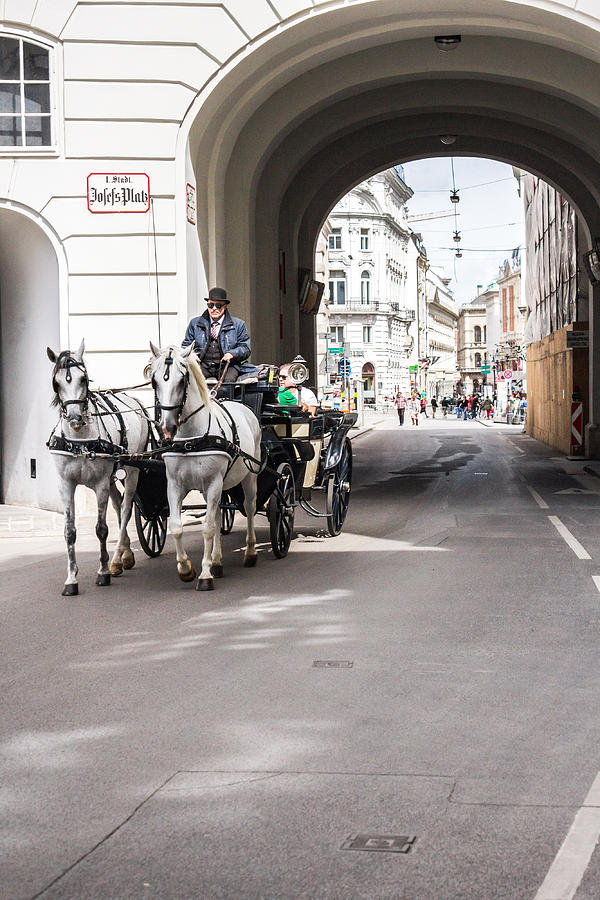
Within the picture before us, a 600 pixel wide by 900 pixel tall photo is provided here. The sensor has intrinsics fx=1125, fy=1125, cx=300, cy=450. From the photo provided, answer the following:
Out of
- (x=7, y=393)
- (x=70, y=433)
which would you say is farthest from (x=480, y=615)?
(x=7, y=393)

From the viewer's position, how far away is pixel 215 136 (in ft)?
54.1

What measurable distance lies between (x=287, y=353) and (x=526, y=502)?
7781 mm

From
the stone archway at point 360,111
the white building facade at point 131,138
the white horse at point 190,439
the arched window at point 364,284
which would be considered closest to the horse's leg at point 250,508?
the white horse at point 190,439

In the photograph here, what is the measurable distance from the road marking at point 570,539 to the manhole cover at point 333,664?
493cm

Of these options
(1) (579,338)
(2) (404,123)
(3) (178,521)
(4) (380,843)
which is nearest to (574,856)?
(4) (380,843)

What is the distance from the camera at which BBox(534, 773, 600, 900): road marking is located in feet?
11.9

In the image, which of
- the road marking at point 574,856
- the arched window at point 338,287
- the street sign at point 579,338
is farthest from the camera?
the arched window at point 338,287

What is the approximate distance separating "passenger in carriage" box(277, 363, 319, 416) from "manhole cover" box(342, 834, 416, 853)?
351 inches

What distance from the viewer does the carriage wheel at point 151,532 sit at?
11.1 metres

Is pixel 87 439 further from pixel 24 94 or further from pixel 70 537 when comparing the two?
pixel 24 94

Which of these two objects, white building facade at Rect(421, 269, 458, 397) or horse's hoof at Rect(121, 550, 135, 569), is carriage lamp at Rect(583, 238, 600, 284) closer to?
horse's hoof at Rect(121, 550, 135, 569)

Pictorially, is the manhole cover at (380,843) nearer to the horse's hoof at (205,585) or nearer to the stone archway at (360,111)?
the horse's hoof at (205,585)

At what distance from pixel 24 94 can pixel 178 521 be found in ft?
26.6

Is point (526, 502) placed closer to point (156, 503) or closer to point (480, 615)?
point (156, 503)
